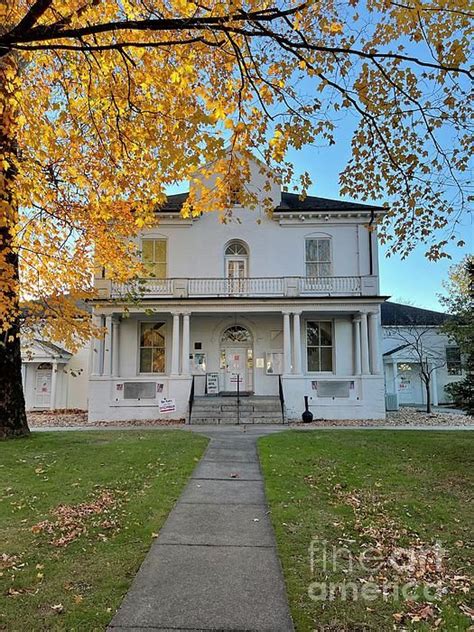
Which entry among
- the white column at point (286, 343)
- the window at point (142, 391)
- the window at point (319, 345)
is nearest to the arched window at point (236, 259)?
the white column at point (286, 343)

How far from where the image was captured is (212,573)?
3.75 meters

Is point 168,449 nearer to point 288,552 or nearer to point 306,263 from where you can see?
point 288,552

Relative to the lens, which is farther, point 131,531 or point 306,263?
point 306,263

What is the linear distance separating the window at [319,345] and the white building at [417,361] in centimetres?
761

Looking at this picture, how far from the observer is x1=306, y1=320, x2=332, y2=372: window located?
1942 centimetres

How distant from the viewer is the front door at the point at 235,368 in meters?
19.2

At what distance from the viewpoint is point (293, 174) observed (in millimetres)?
6281

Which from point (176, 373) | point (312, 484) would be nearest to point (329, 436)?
point (312, 484)

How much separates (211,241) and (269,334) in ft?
15.8

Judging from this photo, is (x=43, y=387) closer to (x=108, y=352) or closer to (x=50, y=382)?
(x=50, y=382)

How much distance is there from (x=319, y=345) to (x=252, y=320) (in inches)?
122

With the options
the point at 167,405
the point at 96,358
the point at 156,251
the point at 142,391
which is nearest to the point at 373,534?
the point at 167,405

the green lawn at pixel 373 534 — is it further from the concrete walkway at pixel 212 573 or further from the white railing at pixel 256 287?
the white railing at pixel 256 287

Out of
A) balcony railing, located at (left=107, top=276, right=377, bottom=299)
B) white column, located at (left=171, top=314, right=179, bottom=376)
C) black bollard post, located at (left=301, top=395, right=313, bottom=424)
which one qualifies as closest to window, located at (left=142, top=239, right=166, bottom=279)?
balcony railing, located at (left=107, top=276, right=377, bottom=299)
